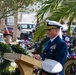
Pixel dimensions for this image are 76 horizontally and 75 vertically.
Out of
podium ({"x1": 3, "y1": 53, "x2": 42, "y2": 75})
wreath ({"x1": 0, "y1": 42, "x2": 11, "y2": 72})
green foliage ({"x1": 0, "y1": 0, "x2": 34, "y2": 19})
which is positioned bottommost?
wreath ({"x1": 0, "y1": 42, "x2": 11, "y2": 72})

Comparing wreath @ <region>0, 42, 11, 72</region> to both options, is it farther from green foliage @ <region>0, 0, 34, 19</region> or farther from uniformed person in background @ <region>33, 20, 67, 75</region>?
green foliage @ <region>0, 0, 34, 19</region>

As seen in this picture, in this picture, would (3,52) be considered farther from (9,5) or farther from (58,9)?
(9,5)

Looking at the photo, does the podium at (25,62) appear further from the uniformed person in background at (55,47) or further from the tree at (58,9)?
the tree at (58,9)

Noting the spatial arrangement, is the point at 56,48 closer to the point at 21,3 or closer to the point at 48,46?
the point at 48,46

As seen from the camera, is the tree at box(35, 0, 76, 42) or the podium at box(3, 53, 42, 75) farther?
the tree at box(35, 0, 76, 42)

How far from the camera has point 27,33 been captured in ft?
110

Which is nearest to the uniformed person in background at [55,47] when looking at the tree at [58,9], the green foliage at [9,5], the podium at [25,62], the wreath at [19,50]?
the podium at [25,62]

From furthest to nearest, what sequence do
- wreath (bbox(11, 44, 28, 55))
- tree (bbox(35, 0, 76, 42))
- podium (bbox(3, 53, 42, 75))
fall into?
tree (bbox(35, 0, 76, 42))
wreath (bbox(11, 44, 28, 55))
podium (bbox(3, 53, 42, 75))

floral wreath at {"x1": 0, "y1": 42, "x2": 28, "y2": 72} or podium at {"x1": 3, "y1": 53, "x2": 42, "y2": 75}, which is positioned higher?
podium at {"x1": 3, "y1": 53, "x2": 42, "y2": 75}

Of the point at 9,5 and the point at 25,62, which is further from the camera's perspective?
the point at 9,5

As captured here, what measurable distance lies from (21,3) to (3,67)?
7.18 metres

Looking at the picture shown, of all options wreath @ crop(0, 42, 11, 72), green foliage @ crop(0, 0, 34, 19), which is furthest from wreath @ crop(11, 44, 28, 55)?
green foliage @ crop(0, 0, 34, 19)

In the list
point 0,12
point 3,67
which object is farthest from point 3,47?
point 0,12

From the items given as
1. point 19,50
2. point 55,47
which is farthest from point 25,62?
point 19,50
